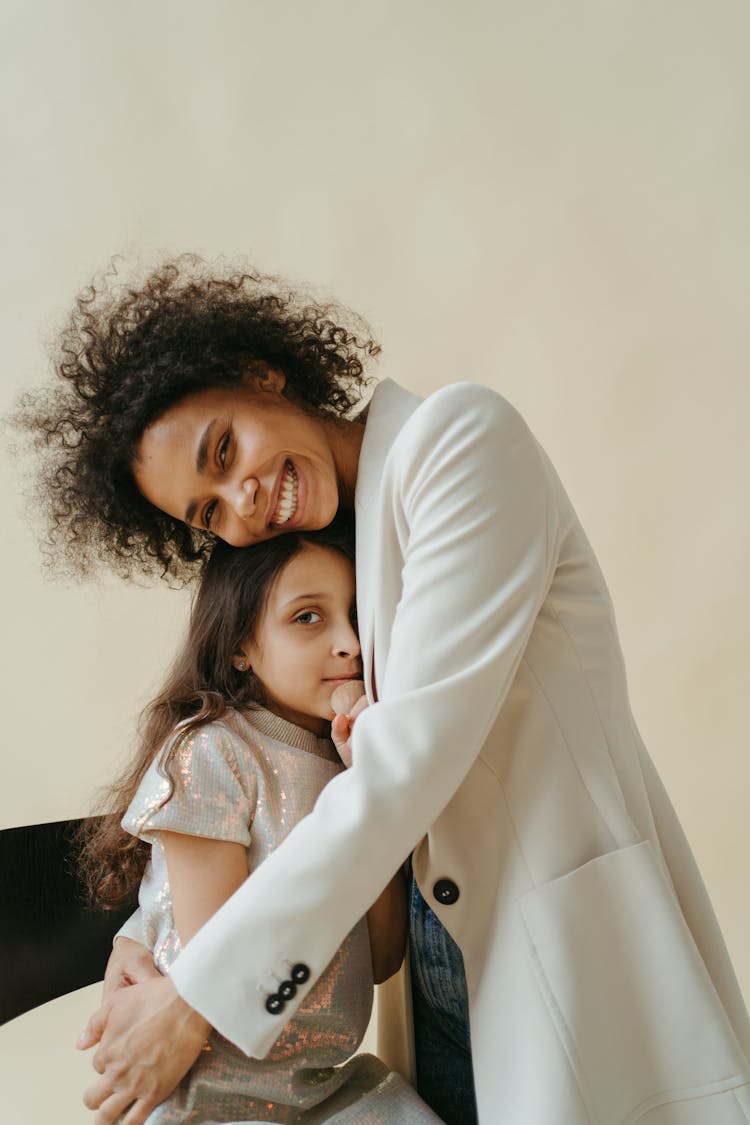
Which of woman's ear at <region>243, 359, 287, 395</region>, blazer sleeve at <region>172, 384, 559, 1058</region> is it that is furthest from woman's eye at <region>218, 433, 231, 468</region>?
blazer sleeve at <region>172, 384, 559, 1058</region>

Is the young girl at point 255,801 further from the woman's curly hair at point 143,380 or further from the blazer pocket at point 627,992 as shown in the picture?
the blazer pocket at point 627,992

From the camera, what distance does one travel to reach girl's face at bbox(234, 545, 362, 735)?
1597mm

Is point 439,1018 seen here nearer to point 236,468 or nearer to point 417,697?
point 417,697

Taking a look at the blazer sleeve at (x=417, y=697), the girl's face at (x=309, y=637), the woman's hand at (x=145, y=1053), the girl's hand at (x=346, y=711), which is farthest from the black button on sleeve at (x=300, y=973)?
the girl's face at (x=309, y=637)

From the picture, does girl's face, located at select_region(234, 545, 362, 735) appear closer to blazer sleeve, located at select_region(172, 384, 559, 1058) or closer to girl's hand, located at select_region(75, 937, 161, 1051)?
blazer sleeve, located at select_region(172, 384, 559, 1058)

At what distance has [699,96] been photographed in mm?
3205

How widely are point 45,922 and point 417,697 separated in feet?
2.41

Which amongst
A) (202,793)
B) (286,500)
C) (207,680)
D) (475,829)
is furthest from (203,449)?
(475,829)

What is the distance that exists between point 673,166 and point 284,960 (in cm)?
267

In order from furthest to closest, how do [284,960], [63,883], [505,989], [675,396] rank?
[675,396] → [63,883] → [505,989] → [284,960]

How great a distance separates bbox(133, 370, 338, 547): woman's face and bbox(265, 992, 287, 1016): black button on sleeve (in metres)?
0.65

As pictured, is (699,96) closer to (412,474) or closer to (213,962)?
(412,474)

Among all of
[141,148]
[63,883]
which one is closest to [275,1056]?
[63,883]

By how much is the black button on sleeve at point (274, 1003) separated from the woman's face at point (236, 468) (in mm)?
645
